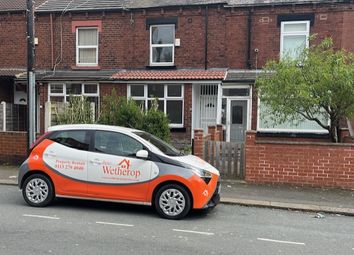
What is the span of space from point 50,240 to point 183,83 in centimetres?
1115

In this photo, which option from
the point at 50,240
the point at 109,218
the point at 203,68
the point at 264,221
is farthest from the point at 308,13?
the point at 50,240

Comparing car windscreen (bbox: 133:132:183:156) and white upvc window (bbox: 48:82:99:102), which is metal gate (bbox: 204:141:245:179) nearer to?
car windscreen (bbox: 133:132:183:156)

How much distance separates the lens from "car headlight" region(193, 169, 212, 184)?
6.75 m

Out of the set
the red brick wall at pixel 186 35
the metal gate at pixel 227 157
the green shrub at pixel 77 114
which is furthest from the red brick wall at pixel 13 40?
the metal gate at pixel 227 157

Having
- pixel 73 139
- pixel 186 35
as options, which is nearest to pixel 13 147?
pixel 73 139

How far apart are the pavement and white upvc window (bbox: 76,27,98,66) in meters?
9.03

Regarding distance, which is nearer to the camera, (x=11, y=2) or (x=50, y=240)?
(x=50, y=240)

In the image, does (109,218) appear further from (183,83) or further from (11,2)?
(11,2)

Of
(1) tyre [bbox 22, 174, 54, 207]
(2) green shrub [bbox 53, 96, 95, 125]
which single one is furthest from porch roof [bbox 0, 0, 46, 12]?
(1) tyre [bbox 22, 174, 54, 207]

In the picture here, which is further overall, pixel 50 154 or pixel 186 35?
pixel 186 35

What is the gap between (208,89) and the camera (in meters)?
16.5

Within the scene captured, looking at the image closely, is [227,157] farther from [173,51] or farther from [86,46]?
[86,46]

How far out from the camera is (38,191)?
24.0 feet

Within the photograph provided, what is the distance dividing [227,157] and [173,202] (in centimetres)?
359
